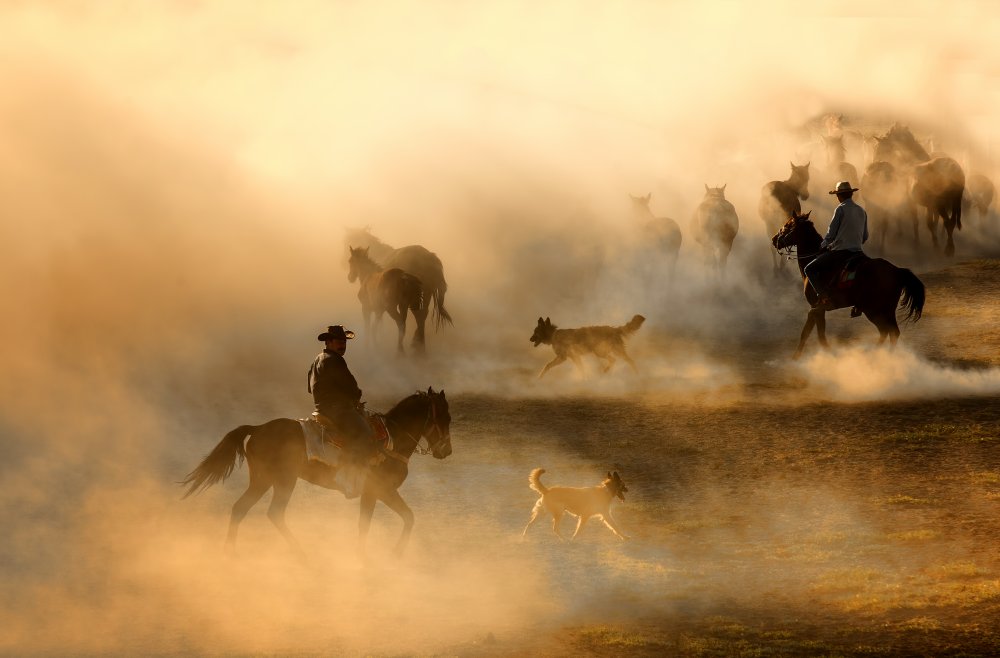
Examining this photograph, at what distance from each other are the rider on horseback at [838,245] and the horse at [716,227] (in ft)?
39.0

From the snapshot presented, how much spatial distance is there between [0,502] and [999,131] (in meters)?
74.6

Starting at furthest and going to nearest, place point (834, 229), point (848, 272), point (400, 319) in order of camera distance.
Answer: point (400, 319), point (834, 229), point (848, 272)

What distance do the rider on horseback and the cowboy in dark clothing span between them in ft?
38.7

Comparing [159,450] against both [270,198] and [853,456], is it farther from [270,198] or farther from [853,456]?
[270,198]

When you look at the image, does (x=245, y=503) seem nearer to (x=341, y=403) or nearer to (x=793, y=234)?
(x=341, y=403)

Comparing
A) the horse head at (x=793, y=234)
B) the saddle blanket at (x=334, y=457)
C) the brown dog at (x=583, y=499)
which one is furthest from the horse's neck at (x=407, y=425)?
the horse head at (x=793, y=234)

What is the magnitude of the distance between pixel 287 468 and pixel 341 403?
39.5 inches

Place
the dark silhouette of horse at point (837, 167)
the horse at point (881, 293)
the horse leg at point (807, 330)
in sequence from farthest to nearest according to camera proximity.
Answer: the dark silhouette of horse at point (837, 167) → the horse leg at point (807, 330) → the horse at point (881, 293)

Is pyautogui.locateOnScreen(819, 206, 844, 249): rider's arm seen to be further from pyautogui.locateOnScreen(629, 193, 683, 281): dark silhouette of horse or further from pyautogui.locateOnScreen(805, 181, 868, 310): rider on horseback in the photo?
pyautogui.locateOnScreen(629, 193, 683, 281): dark silhouette of horse

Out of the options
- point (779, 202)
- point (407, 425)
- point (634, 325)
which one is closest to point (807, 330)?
point (634, 325)

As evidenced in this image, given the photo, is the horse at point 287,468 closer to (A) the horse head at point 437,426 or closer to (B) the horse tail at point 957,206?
(A) the horse head at point 437,426

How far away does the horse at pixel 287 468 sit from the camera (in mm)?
14125

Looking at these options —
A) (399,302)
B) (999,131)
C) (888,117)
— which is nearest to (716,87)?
(888,117)

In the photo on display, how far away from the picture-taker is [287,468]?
46.6ft
